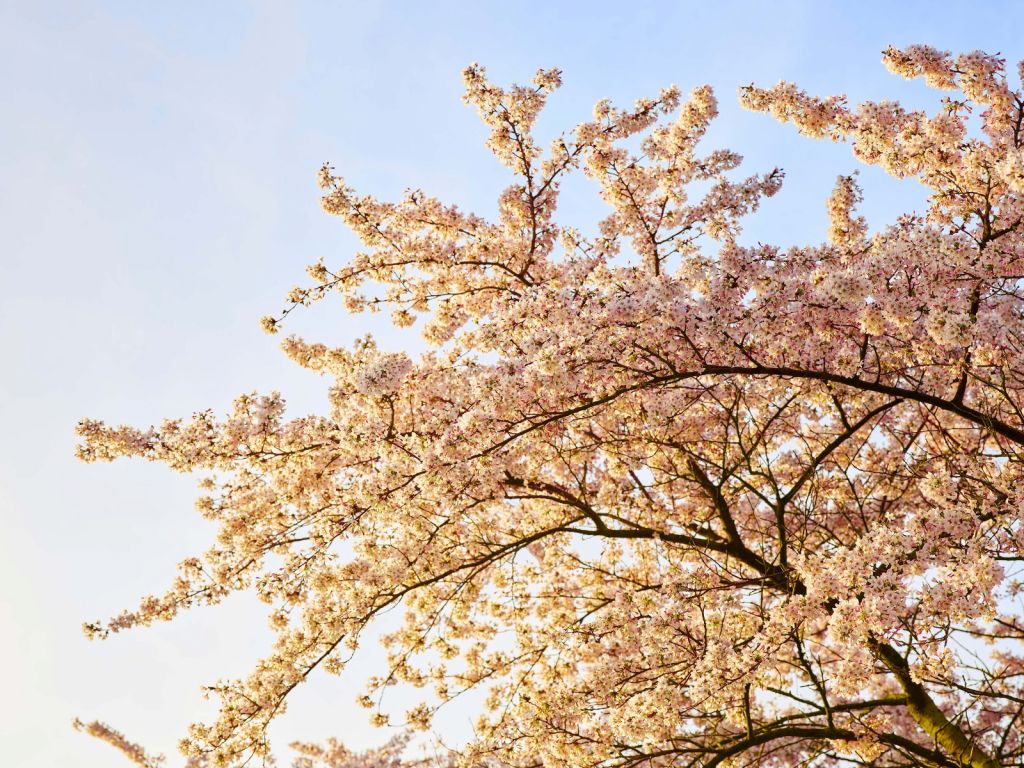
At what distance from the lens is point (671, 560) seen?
355 inches

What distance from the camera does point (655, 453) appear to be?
29.8ft

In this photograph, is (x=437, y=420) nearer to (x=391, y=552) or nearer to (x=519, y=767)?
(x=391, y=552)

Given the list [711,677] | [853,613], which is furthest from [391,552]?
[853,613]

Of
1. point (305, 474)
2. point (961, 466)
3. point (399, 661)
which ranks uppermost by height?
point (305, 474)

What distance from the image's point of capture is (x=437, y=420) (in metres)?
7.34

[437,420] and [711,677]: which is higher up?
[437,420]

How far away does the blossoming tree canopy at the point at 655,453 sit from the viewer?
6.32 m

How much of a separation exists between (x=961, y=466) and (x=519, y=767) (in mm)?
5299

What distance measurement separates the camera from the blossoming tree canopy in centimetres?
632

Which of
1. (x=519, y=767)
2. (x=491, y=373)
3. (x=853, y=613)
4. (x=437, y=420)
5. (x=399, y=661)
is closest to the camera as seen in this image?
(x=853, y=613)

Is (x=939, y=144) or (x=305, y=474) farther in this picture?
(x=305, y=474)

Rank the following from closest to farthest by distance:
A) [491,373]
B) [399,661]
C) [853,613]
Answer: [853,613] → [491,373] → [399,661]

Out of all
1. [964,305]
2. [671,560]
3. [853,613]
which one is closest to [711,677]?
[853,613]

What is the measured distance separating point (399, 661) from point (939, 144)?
7717 mm
